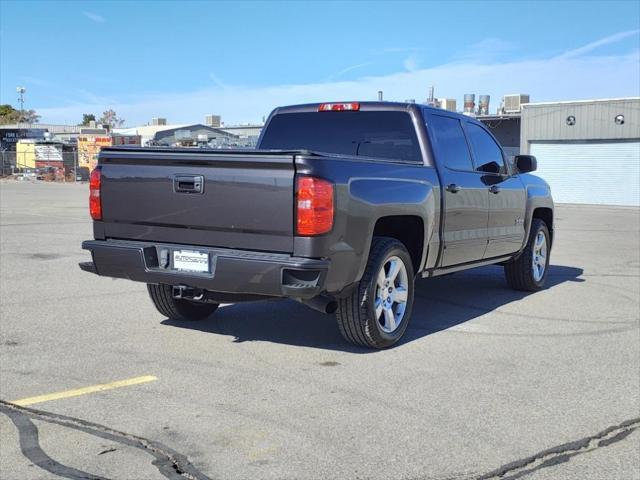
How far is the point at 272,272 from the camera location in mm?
5324

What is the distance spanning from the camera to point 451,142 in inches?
295

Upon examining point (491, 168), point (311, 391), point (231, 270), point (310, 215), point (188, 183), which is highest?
point (491, 168)

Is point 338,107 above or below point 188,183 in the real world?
above

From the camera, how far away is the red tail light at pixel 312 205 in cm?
525

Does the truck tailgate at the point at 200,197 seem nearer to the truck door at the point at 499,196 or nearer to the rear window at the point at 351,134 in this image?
the rear window at the point at 351,134

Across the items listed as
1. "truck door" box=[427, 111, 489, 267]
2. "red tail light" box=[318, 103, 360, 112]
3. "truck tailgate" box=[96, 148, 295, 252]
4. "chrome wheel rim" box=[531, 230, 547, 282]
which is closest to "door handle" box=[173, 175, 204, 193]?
"truck tailgate" box=[96, 148, 295, 252]

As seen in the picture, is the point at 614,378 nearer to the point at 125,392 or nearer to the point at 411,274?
the point at 411,274

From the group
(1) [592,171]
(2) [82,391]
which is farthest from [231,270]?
(1) [592,171]

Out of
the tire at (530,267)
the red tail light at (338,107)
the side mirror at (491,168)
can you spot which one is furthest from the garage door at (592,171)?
the red tail light at (338,107)

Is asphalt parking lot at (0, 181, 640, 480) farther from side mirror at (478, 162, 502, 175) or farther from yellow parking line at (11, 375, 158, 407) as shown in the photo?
side mirror at (478, 162, 502, 175)

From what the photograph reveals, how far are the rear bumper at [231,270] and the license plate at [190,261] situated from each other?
1.3 inches

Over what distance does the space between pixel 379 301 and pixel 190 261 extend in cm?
155

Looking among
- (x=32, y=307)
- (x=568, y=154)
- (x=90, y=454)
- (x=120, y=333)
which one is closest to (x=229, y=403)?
(x=90, y=454)

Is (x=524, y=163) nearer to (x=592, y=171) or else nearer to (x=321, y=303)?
(x=321, y=303)
